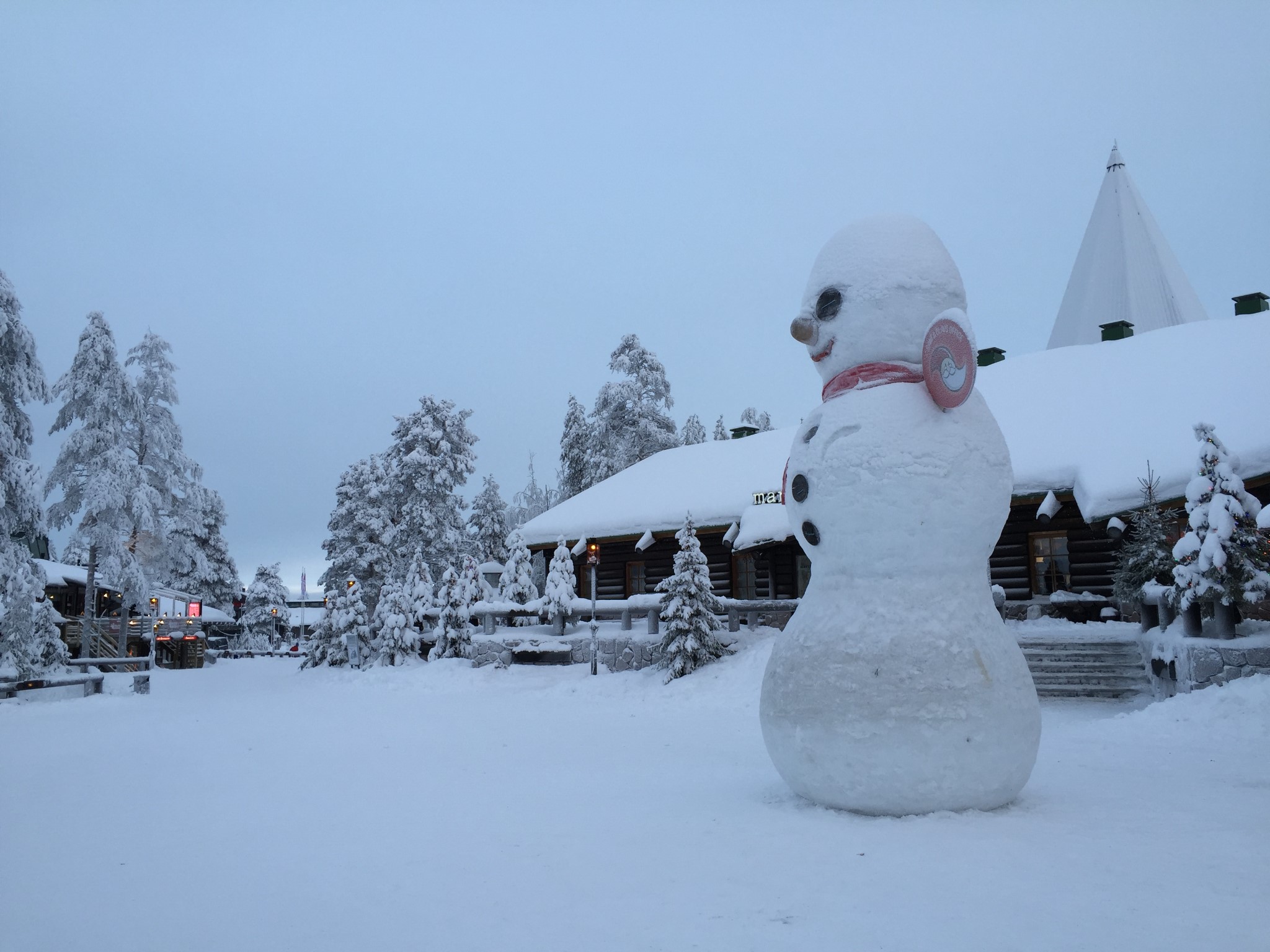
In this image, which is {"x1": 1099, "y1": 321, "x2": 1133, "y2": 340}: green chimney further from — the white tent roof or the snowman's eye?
the snowman's eye

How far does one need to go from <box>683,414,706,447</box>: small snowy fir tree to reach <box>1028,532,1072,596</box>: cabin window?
2647 cm

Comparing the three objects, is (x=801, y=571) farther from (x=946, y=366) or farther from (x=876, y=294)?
(x=946, y=366)

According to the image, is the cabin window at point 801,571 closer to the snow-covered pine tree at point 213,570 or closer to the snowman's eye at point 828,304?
the snowman's eye at point 828,304

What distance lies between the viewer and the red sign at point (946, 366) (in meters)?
6.70

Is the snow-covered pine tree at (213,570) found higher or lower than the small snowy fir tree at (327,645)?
higher

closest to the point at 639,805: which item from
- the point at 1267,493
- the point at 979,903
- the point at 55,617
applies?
the point at 979,903

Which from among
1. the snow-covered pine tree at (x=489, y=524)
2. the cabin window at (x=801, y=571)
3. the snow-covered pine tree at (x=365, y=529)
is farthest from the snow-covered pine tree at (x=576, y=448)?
the cabin window at (x=801, y=571)

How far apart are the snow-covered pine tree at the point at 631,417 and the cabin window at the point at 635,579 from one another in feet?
38.5

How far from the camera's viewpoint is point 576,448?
131 feet

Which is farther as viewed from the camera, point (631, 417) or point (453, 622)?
point (631, 417)

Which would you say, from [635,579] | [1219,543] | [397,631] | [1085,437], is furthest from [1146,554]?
[397,631]

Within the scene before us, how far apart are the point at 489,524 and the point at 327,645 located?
18.1 m

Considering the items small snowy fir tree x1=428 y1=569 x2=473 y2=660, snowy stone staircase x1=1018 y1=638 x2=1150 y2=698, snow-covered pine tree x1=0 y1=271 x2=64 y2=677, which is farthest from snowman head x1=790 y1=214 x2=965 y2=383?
snow-covered pine tree x1=0 y1=271 x2=64 y2=677

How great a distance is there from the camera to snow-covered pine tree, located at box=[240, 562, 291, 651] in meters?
50.8
